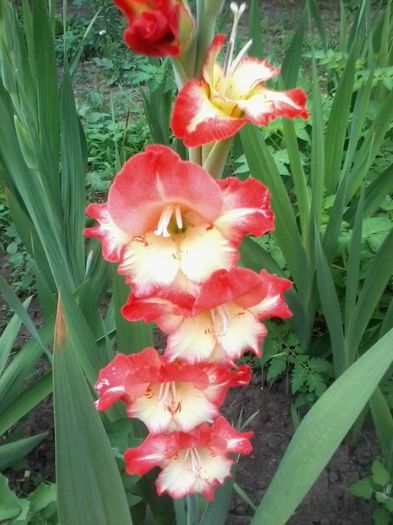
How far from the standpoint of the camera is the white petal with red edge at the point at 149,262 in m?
0.53

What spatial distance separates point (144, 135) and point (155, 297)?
1.88 m

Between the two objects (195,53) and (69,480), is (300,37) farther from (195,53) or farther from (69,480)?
(69,480)

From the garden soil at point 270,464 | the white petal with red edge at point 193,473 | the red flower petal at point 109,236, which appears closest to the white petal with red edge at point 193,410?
the white petal with red edge at point 193,473

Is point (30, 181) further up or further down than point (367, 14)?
further down

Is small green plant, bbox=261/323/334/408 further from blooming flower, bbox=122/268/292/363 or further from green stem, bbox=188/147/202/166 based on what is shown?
green stem, bbox=188/147/202/166

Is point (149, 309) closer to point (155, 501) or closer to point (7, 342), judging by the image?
point (155, 501)

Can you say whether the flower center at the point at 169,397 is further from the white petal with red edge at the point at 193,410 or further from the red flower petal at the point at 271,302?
the red flower petal at the point at 271,302

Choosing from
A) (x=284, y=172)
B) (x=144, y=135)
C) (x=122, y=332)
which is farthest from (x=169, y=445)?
(x=144, y=135)

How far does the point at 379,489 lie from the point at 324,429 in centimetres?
49

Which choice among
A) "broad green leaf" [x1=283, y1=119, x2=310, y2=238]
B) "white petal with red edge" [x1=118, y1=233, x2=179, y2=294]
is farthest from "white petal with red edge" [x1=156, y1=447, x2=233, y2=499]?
"broad green leaf" [x1=283, y1=119, x2=310, y2=238]

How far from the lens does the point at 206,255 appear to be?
526 mm

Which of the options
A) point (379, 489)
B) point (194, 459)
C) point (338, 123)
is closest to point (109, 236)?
point (194, 459)

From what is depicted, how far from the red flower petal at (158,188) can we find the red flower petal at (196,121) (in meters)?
0.03

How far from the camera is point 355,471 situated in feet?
4.16
